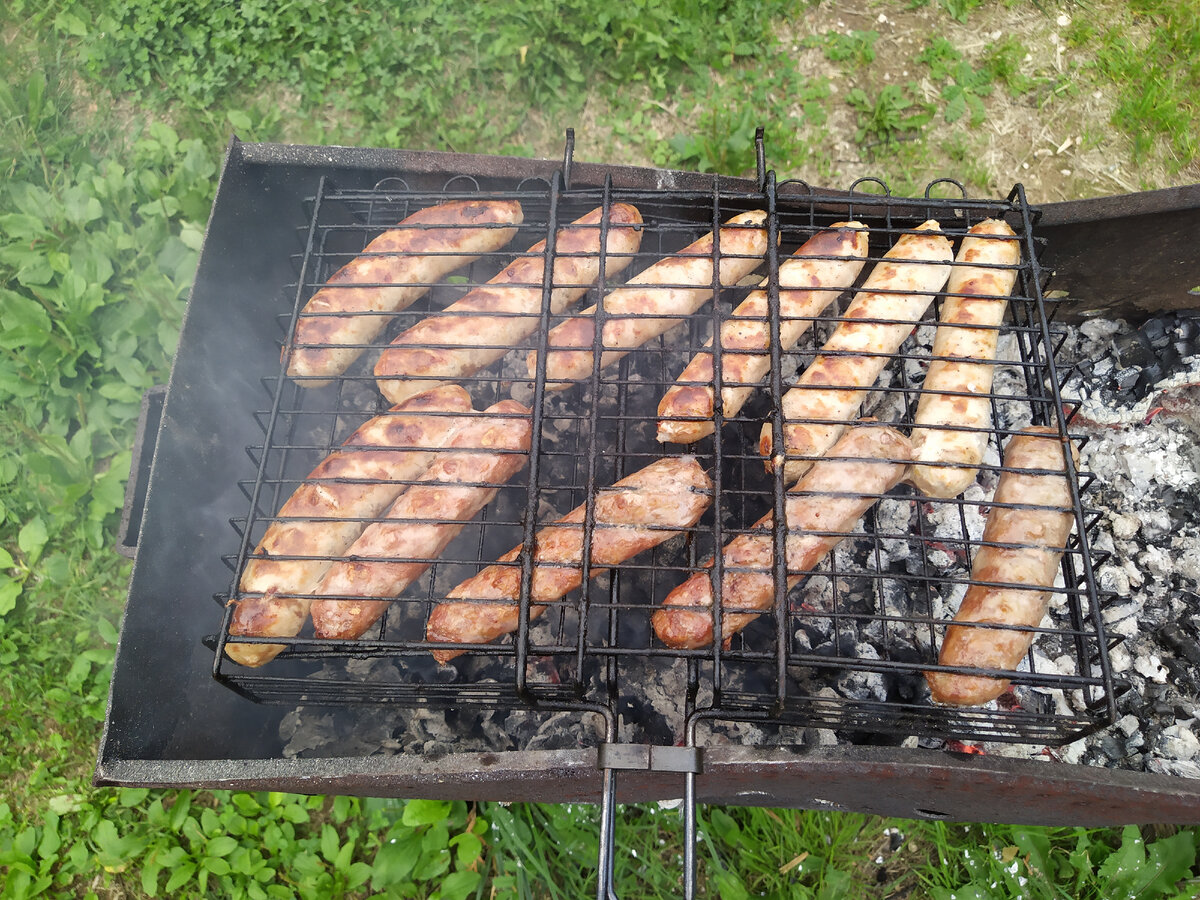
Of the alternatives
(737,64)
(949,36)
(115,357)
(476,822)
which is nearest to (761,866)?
Result: (476,822)

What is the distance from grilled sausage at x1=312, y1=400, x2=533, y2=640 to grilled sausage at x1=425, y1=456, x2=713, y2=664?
0.22 metres

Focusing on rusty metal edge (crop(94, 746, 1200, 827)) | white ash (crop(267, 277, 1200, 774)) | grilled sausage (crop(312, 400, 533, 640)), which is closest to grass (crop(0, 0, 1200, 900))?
white ash (crop(267, 277, 1200, 774))

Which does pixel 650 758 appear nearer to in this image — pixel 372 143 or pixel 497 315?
pixel 497 315

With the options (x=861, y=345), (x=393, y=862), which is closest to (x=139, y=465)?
(x=393, y=862)

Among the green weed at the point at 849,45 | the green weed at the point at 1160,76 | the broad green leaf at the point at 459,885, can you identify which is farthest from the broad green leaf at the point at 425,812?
the green weed at the point at 1160,76

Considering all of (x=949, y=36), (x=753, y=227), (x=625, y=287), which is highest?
(x=949, y=36)

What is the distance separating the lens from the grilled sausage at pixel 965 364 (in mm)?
2605

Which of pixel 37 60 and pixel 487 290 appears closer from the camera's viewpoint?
pixel 487 290

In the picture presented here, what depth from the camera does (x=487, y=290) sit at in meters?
2.95

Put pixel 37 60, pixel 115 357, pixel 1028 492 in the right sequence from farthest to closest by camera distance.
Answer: pixel 37 60, pixel 115 357, pixel 1028 492

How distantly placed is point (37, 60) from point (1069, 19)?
24.3 feet

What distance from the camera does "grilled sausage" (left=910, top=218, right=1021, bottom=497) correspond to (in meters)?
2.61

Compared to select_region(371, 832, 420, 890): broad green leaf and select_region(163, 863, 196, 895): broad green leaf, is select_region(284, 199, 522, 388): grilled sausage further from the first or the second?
select_region(163, 863, 196, 895): broad green leaf

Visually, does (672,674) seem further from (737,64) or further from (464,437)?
(737,64)
